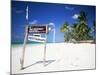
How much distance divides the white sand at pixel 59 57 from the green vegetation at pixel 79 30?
9cm

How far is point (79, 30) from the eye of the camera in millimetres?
2287

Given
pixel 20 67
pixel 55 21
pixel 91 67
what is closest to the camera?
pixel 20 67

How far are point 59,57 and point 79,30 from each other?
44 cm

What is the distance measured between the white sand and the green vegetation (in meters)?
0.09

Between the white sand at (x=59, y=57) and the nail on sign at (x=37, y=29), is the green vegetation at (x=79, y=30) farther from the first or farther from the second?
the nail on sign at (x=37, y=29)

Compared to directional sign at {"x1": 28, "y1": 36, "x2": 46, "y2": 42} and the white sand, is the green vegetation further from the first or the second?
directional sign at {"x1": 28, "y1": 36, "x2": 46, "y2": 42}

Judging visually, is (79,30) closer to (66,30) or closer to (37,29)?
(66,30)

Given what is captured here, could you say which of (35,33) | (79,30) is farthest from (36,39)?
(79,30)

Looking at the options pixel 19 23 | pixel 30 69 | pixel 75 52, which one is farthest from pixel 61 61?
pixel 19 23

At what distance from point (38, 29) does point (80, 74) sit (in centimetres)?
80

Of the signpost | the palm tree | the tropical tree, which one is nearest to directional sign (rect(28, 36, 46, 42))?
the signpost

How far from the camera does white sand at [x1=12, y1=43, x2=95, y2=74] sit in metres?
2.03

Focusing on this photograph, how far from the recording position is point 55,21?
2172mm

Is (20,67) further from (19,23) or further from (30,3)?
(30,3)
